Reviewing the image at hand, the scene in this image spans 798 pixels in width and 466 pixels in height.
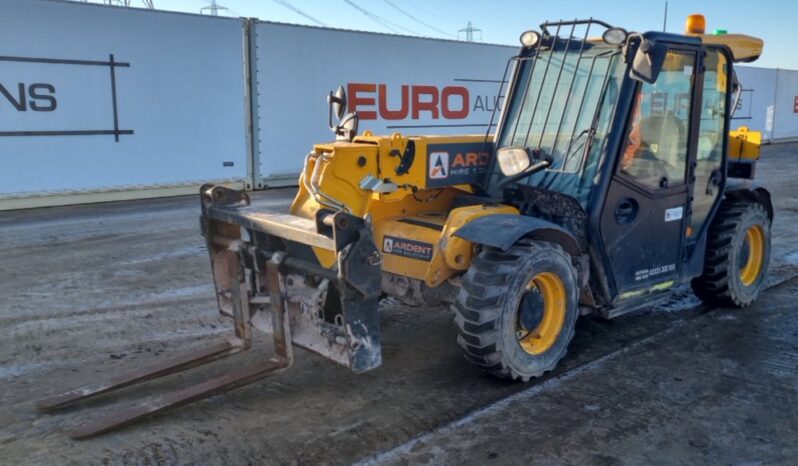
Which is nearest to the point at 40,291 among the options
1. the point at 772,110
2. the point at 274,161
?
→ the point at 274,161

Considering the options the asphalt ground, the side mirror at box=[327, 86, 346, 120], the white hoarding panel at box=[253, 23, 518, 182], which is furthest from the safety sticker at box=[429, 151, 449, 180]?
the white hoarding panel at box=[253, 23, 518, 182]

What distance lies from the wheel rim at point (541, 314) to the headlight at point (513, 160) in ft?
2.52

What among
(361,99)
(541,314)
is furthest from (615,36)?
(361,99)

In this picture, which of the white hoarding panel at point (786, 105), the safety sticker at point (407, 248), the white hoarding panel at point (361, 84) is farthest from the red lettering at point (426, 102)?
the white hoarding panel at point (786, 105)

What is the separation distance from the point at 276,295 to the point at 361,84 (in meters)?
10.1

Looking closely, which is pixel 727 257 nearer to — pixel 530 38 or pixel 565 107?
pixel 565 107

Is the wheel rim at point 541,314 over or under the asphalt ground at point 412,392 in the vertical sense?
over

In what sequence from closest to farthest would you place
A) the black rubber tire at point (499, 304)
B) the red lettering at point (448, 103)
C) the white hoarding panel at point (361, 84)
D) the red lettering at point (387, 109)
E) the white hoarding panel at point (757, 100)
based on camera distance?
1. the black rubber tire at point (499, 304)
2. the white hoarding panel at point (361, 84)
3. the red lettering at point (387, 109)
4. the red lettering at point (448, 103)
5. the white hoarding panel at point (757, 100)

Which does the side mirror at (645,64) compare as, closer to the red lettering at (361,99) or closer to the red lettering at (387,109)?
the red lettering at (361,99)

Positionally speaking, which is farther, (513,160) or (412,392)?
(513,160)

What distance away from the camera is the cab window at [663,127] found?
4629 mm

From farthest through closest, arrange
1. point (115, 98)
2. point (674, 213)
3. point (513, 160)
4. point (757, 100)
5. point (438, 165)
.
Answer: point (757, 100) → point (115, 98) → point (674, 213) → point (438, 165) → point (513, 160)

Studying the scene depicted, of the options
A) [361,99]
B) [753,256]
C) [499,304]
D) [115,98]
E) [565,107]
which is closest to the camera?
[499,304]

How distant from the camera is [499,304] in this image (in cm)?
384
